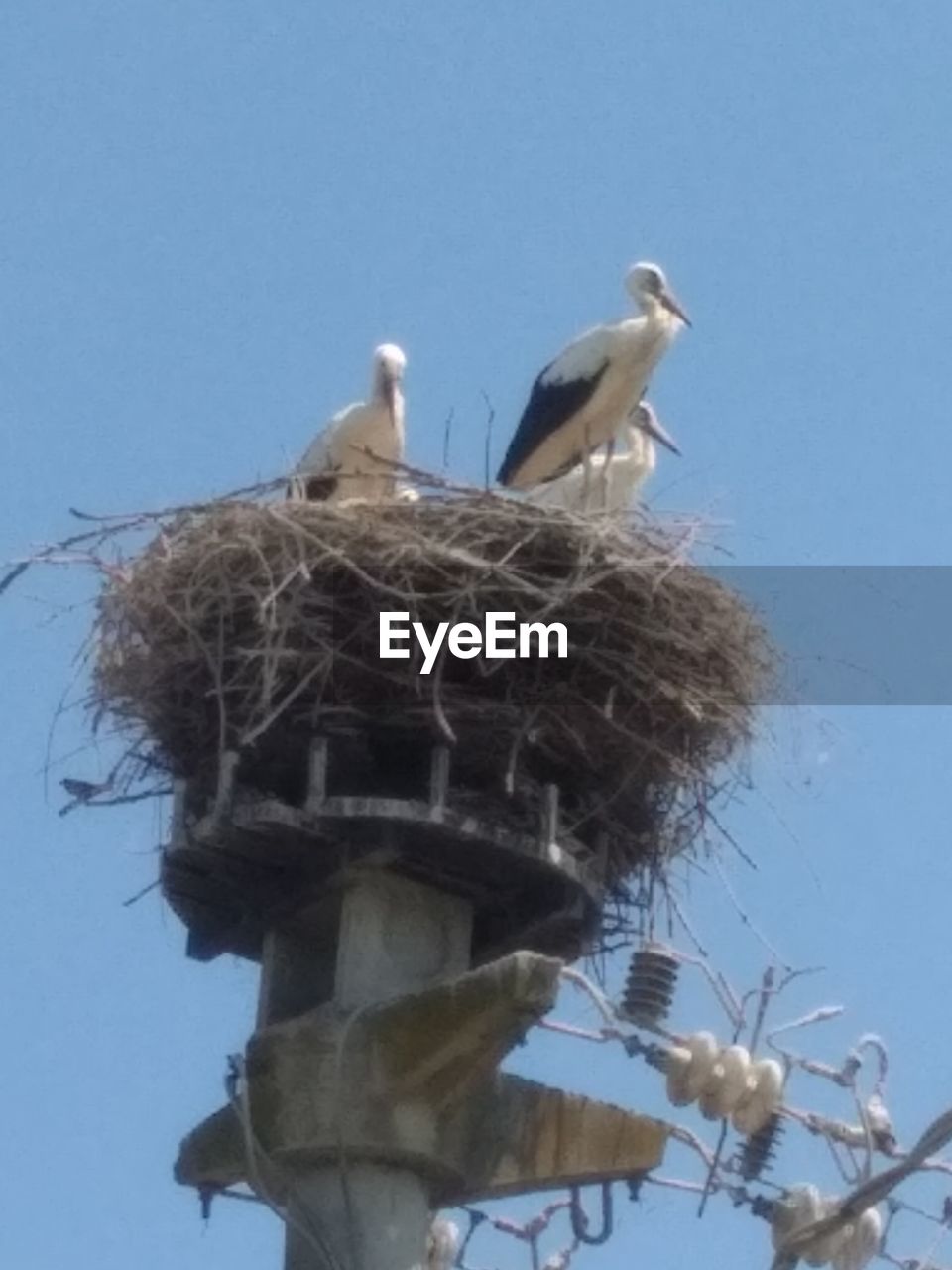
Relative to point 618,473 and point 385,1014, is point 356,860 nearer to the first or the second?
point 385,1014

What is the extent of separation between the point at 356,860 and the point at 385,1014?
19.1 inches

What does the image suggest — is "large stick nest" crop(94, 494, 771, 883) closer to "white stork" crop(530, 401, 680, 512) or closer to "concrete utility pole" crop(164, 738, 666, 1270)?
"concrete utility pole" crop(164, 738, 666, 1270)

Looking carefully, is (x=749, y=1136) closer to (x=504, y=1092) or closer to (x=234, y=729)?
(x=504, y=1092)

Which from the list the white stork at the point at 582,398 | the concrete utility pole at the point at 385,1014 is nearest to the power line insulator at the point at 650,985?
the concrete utility pole at the point at 385,1014

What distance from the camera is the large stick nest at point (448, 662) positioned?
7211 millimetres

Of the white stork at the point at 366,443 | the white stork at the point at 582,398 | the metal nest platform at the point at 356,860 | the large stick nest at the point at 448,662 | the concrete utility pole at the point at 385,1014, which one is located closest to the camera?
the concrete utility pole at the point at 385,1014

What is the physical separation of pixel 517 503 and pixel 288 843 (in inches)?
64.8

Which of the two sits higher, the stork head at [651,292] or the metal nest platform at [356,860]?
the stork head at [651,292]

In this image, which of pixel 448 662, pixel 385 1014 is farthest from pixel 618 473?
pixel 385 1014

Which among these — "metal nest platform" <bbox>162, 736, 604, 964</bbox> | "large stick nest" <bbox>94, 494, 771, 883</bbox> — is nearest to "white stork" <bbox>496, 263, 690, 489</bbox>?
"large stick nest" <bbox>94, 494, 771, 883</bbox>

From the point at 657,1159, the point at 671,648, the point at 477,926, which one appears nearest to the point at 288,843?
the point at 477,926

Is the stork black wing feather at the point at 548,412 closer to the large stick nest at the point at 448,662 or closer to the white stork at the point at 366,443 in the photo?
the white stork at the point at 366,443

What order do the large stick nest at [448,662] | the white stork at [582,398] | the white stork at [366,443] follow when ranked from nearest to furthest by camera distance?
the large stick nest at [448,662] → the white stork at [366,443] → the white stork at [582,398]

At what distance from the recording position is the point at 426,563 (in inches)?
302
